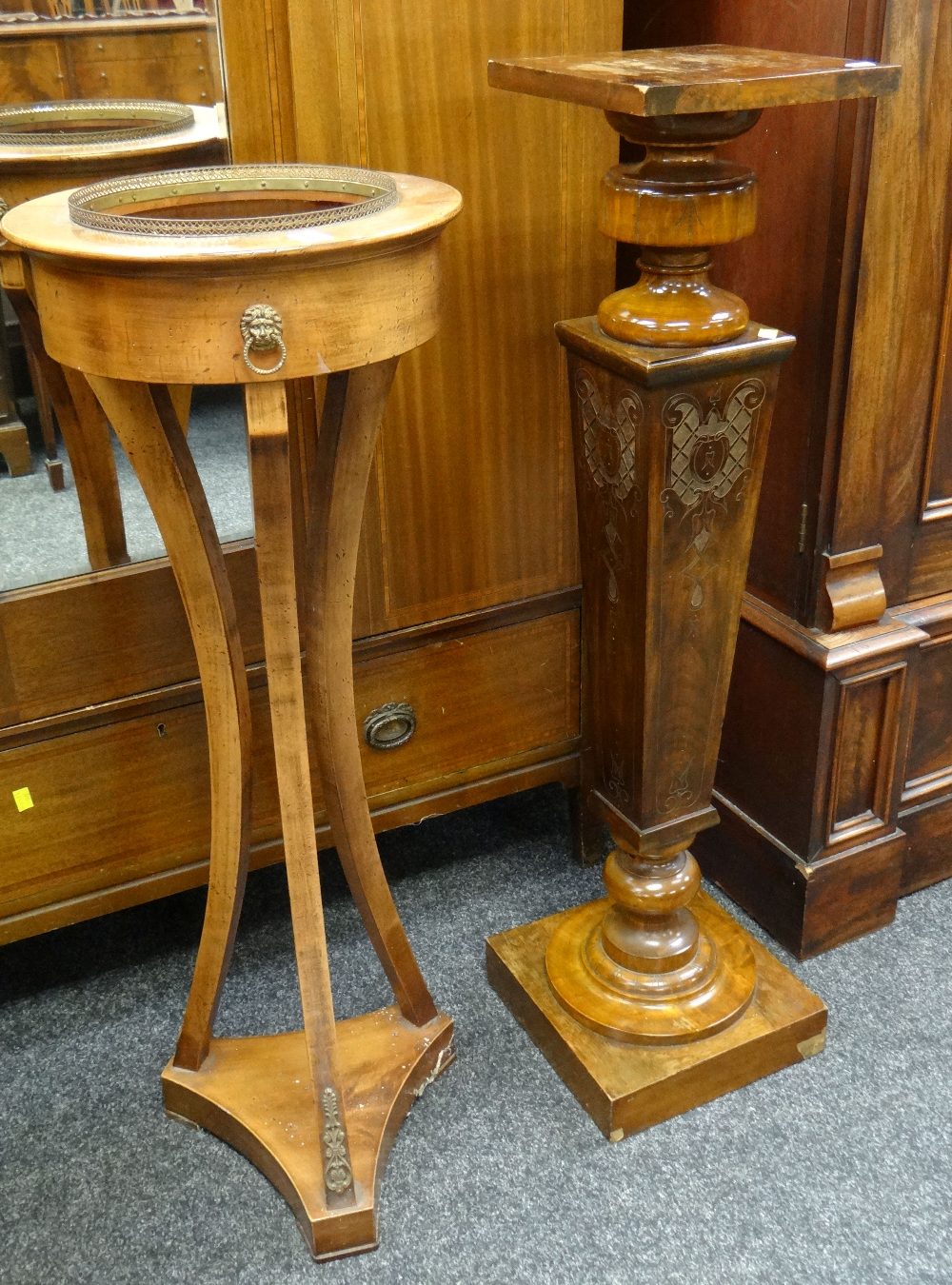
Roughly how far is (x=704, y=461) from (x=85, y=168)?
81 cm

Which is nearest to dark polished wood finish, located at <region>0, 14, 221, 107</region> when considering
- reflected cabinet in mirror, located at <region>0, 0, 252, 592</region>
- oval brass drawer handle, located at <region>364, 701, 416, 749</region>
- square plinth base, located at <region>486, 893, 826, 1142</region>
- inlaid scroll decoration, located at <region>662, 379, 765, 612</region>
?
reflected cabinet in mirror, located at <region>0, 0, 252, 592</region>

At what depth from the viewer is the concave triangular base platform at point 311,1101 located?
1.55 metres

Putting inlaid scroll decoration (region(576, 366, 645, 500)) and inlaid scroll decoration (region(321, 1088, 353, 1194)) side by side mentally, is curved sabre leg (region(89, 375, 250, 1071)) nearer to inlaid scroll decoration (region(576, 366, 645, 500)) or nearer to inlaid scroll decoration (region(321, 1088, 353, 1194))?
inlaid scroll decoration (region(321, 1088, 353, 1194))

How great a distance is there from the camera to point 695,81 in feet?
4.07

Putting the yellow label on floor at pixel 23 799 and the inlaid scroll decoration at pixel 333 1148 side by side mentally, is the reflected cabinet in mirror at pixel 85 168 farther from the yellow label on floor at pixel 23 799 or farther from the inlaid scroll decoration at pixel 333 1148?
the inlaid scroll decoration at pixel 333 1148

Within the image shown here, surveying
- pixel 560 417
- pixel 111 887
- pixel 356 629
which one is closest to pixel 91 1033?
pixel 111 887

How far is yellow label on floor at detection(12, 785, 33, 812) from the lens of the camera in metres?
1.72

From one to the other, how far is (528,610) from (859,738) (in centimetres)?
53

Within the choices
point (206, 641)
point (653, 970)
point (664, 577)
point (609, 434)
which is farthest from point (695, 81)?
point (653, 970)

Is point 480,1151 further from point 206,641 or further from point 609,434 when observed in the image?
point 609,434

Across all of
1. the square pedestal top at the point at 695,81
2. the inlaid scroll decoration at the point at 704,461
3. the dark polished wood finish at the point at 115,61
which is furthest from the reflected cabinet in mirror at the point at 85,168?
the inlaid scroll decoration at the point at 704,461

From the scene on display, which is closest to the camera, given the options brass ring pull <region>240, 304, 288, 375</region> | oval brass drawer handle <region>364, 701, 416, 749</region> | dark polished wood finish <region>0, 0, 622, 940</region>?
brass ring pull <region>240, 304, 288, 375</region>

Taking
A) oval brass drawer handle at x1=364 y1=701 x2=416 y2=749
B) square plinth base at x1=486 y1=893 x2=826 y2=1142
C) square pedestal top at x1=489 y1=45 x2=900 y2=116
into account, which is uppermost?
square pedestal top at x1=489 y1=45 x2=900 y2=116

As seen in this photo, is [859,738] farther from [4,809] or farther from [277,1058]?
[4,809]
